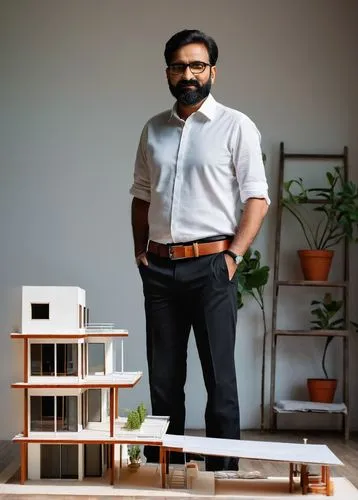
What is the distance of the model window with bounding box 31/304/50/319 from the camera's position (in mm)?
3277

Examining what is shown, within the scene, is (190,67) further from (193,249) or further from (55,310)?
(55,310)

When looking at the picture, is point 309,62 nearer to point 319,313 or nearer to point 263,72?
point 263,72

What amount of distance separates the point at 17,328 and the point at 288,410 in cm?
241

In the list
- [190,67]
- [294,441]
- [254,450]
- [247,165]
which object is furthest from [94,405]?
[294,441]

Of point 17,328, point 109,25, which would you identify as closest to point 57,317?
point 17,328

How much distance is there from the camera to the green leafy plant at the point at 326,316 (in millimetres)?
5523

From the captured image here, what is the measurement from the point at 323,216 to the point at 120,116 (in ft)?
4.51

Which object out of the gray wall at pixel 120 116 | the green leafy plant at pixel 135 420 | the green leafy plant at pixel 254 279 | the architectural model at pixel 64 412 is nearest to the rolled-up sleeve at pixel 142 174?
the architectural model at pixel 64 412

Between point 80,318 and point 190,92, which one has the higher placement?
point 190,92

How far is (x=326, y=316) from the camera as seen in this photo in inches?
219

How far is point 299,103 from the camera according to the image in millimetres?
5777

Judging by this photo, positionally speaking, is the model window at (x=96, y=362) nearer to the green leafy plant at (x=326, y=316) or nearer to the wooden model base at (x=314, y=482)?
the wooden model base at (x=314, y=482)

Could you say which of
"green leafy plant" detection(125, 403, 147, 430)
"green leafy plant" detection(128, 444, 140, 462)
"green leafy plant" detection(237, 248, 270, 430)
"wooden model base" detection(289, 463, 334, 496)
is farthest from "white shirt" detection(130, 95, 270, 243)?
"green leafy plant" detection(237, 248, 270, 430)

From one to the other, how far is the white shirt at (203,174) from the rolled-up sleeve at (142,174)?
4.4 inches
